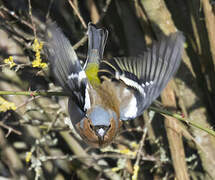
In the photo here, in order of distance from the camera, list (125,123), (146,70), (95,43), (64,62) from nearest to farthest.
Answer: (64,62) < (146,70) < (95,43) < (125,123)

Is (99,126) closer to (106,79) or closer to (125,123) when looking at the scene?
(106,79)

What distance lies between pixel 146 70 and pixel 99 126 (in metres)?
0.42

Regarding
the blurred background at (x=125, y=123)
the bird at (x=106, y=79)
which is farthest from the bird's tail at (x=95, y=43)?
the blurred background at (x=125, y=123)

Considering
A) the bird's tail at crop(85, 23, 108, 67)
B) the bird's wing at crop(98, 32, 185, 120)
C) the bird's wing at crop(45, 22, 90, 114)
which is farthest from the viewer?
the bird's tail at crop(85, 23, 108, 67)

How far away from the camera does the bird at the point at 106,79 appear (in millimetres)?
1919

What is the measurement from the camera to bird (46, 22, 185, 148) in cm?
192

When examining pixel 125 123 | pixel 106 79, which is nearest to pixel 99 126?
pixel 106 79

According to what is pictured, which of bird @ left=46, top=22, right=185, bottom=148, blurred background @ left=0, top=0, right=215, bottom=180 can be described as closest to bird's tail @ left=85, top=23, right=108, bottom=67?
bird @ left=46, top=22, right=185, bottom=148

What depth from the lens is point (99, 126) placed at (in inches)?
82.2

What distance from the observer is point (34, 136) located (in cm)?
321

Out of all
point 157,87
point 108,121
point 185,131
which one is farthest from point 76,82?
point 185,131

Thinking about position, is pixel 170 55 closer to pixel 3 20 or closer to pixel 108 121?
pixel 108 121

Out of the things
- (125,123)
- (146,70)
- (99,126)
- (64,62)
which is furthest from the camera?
(125,123)

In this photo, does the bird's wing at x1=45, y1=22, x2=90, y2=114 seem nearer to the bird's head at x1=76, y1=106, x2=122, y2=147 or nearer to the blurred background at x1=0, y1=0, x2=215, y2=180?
the bird's head at x1=76, y1=106, x2=122, y2=147
